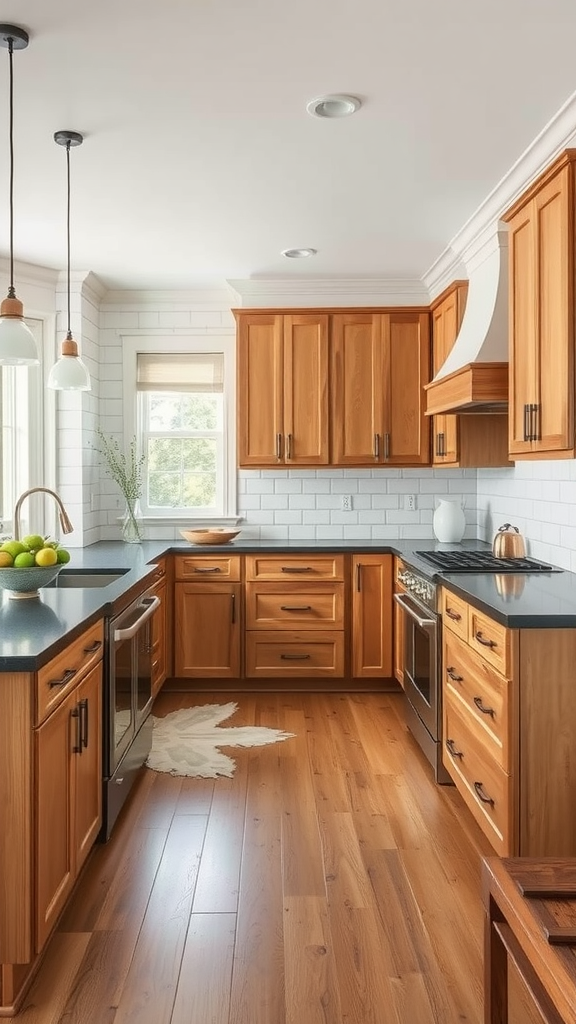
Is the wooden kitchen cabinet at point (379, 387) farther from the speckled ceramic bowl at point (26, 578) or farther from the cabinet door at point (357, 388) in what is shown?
the speckled ceramic bowl at point (26, 578)

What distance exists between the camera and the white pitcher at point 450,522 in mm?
5020

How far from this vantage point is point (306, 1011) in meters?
1.97

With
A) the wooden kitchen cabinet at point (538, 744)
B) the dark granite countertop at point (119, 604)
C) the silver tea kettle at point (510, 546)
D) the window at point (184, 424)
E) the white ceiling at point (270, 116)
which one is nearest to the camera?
the dark granite countertop at point (119, 604)

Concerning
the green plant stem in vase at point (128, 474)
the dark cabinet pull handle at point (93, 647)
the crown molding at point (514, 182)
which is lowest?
the dark cabinet pull handle at point (93, 647)

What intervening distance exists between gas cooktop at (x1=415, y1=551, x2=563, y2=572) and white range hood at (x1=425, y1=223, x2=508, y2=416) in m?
0.77

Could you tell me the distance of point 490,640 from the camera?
2711 millimetres

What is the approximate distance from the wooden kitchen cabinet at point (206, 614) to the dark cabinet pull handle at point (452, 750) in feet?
6.14

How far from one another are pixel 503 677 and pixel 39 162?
2759 millimetres

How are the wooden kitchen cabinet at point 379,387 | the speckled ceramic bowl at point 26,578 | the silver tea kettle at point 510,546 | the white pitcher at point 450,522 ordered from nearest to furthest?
the speckled ceramic bowl at point 26,578, the silver tea kettle at point 510,546, the white pitcher at point 450,522, the wooden kitchen cabinet at point 379,387

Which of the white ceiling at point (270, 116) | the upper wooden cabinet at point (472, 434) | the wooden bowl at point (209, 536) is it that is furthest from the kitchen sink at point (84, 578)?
the upper wooden cabinet at point (472, 434)

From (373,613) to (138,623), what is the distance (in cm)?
204

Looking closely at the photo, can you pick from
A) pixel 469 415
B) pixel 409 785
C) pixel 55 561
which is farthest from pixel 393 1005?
pixel 469 415

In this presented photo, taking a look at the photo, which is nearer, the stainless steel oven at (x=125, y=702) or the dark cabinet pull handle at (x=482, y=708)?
the dark cabinet pull handle at (x=482, y=708)

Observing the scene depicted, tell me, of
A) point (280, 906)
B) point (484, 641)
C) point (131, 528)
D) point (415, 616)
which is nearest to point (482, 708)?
point (484, 641)
